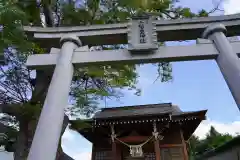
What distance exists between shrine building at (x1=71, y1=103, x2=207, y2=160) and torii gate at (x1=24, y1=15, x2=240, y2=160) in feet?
20.1

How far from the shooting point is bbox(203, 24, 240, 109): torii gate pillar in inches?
137

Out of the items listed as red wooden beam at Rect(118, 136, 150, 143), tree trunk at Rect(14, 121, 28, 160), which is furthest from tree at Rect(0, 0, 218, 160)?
red wooden beam at Rect(118, 136, 150, 143)

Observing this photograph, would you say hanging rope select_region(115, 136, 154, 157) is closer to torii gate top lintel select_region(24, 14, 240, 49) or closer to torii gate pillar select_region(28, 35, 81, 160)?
torii gate top lintel select_region(24, 14, 240, 49)

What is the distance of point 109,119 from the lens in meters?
10.5

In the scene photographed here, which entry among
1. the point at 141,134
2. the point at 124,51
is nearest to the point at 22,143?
the point at 124,51

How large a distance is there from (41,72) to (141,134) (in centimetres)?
676

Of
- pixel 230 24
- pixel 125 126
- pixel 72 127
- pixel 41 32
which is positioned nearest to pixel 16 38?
pixel 41 32

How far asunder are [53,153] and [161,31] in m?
2.99

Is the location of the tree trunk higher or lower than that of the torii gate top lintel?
lower

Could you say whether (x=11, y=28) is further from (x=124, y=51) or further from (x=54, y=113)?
(x=124, y=51)

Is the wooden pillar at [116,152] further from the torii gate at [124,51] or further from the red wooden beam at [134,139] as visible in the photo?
the torii gate at [124,51]

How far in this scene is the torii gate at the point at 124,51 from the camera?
10.9ft

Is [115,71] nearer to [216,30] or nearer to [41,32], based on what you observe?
[41,32]

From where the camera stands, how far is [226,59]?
12.7 feet
